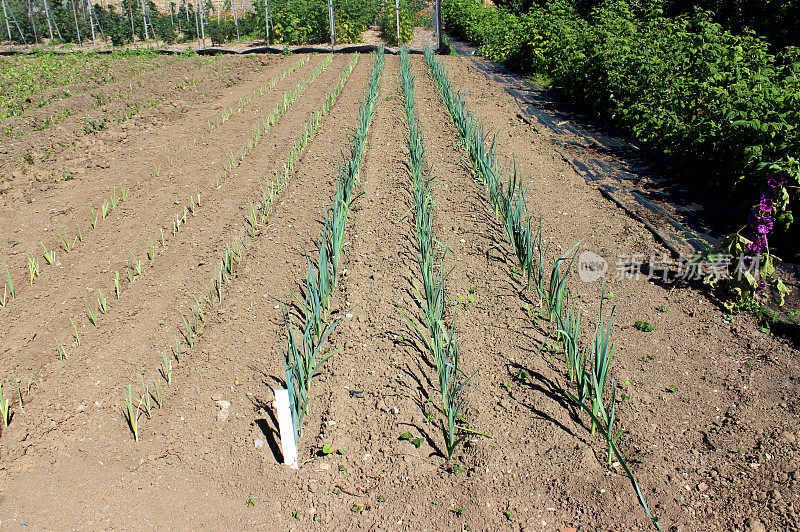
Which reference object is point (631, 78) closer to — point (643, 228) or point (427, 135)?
point (427, 135)

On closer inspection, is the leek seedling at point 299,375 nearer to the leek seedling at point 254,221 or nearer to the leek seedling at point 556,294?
the leek seedling at point 556,294

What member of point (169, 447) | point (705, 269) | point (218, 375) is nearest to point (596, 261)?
point (705, 269)

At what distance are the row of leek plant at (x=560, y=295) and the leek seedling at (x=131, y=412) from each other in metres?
1.62

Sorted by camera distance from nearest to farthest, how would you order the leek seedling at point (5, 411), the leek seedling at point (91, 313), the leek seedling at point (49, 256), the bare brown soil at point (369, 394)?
the bare brown soil at point (369, 394) → the leek seedling at point (5, 411) → the leek seedling at point (91, 313) → the leek seedling at point (49, 256)

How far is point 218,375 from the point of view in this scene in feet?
8.35

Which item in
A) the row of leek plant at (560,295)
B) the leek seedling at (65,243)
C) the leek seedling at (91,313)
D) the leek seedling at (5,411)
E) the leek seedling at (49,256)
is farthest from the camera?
the leek seedling at (65,243)

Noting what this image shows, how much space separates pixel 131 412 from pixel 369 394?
3.01 feet

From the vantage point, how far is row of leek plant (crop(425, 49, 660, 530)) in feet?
6.82

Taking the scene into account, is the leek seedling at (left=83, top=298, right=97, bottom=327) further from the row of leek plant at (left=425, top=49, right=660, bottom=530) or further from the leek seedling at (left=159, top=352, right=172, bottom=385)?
the row of leek plant at (left=425, top=49, right=660, bottom=530)

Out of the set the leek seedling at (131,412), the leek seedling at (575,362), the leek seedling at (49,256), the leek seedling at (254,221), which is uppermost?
the leek seedling at (575,362)

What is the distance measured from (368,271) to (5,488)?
6.37ft

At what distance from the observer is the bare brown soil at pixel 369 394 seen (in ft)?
6.31

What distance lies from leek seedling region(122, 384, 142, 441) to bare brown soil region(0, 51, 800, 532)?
0.12ft

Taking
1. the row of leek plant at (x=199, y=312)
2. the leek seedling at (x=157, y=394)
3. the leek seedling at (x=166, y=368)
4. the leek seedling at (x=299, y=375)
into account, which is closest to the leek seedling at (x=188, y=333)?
the row of leek plant at (x=199, y=312)
